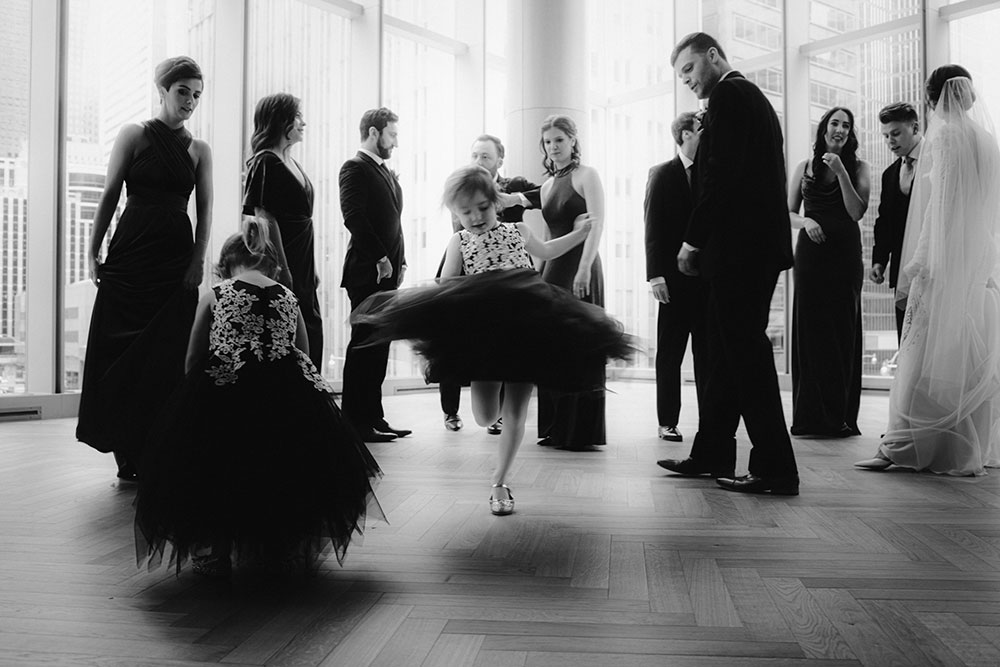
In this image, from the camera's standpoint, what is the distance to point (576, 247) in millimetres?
3932

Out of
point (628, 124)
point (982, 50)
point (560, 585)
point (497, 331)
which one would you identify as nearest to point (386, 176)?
point (497, 331)

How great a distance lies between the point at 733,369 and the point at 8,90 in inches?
193

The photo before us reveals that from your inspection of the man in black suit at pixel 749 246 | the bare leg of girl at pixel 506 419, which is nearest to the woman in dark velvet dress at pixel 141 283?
the bare leg of girl at pixel 506 419

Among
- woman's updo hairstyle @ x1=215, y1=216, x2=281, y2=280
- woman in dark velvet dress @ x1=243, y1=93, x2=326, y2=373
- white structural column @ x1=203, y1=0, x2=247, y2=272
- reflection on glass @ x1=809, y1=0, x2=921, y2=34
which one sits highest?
reflection on glass @ x1=809, y1=0, x2=921, y2=34

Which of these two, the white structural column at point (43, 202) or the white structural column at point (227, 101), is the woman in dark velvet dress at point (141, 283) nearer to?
the white structural column at point (43, 202)

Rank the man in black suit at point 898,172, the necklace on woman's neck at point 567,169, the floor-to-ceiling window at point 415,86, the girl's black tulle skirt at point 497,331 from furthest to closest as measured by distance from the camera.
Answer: the floor-to-ceiling window at point 415,86 < the man in black suit at point 898,172 < the necklace on woman's neck at point 567,169 < the girl's black tulle skirt at point 497,331

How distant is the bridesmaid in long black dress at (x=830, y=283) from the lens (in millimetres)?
4457

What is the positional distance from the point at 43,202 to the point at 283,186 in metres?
2.45

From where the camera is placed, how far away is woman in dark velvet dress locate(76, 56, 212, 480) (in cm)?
305

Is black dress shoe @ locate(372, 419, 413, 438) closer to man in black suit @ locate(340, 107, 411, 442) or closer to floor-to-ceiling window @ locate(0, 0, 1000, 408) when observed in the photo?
man in black suit @ locate(340, 107, 411, 442)

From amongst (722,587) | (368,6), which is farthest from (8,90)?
(722,587)

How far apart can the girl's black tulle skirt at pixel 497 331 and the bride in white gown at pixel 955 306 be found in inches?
66.2

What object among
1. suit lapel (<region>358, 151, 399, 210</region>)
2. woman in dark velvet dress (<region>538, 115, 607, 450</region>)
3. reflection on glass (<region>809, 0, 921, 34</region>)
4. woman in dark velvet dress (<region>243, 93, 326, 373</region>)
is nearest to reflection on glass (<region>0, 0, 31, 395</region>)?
woman in dark velvet dress (<region>243, 93, 326, 373</region>)

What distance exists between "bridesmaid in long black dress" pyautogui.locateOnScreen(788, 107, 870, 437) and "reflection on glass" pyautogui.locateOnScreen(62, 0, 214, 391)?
4.32 metres
